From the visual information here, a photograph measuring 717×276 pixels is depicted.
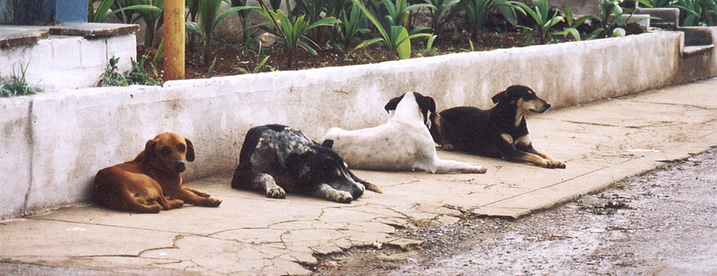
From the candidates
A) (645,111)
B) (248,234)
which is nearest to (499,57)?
(645,111)

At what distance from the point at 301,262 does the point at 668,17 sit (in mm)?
10019

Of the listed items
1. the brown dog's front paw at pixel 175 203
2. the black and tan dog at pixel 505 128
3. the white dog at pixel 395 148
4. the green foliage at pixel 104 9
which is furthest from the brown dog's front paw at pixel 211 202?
the black and tan dog at pixel 505 128

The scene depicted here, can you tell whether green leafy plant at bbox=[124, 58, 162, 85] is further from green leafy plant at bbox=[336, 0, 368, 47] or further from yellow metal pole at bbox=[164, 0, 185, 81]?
green leafy plant at bbox=[336, 0, 368, 47]

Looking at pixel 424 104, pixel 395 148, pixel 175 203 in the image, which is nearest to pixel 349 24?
pixel 424 104

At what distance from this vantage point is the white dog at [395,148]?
21.8 feet

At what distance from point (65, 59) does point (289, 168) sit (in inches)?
61.5

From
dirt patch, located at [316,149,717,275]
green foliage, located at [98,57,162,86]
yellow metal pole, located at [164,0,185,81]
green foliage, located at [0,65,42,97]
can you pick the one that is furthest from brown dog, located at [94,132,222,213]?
dirt patch, located at [316,149,717,275]

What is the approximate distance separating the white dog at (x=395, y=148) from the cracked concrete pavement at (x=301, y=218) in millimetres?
84

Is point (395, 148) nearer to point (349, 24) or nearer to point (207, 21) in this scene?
point (207, 21)

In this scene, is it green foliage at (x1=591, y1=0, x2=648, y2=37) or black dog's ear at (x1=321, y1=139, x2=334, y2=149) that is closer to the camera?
black dog's ear at (x1=321, y1=139, x2=334, y2=149)

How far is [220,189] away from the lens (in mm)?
5902

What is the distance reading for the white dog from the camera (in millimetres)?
6656

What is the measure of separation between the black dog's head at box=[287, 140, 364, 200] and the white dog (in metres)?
0.80

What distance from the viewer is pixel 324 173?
5781mm
